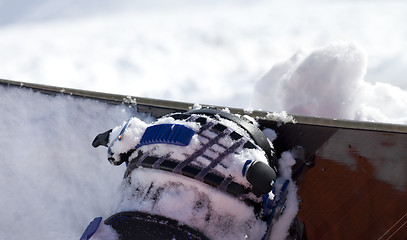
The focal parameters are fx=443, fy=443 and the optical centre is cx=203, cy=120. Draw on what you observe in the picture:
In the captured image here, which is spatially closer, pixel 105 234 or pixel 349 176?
pixel 105 234

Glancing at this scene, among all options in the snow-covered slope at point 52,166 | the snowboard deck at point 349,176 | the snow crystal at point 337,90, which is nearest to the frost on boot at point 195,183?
the snowboard deck at point 349,176

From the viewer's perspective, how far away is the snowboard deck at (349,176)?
144 cm

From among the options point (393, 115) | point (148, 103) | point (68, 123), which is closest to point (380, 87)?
point (393, 115)

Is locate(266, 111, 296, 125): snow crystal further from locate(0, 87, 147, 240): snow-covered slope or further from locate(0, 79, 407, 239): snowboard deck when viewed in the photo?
locate(0, 87, 147, 240): snow-covered slope

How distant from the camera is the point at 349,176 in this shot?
58.1 inches

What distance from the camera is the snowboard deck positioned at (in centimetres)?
144

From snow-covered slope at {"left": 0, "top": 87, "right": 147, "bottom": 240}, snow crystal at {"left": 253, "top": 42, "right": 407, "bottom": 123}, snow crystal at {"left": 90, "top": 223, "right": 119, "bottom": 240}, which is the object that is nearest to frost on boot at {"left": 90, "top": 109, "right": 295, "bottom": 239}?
snow crystal at {"left": 90, "top": 223, "right": 119, "bottom": 240}

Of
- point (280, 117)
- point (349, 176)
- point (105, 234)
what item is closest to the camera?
point (105, 234)

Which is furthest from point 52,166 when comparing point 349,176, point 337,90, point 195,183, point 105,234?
point 337,90

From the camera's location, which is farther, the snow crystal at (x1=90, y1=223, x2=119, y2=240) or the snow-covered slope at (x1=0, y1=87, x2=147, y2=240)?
the snow-covered slope at (x1=0, y1=87, x2=147, y2=240)

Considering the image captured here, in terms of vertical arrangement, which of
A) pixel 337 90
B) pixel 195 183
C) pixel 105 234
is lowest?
pixel 105 234

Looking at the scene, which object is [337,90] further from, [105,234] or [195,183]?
[105,234]

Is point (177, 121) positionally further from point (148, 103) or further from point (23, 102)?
point (23, 102)

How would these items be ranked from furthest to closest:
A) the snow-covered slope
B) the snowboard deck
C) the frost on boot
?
the snow-covered slope, the snowboard deck, the frost on boot
